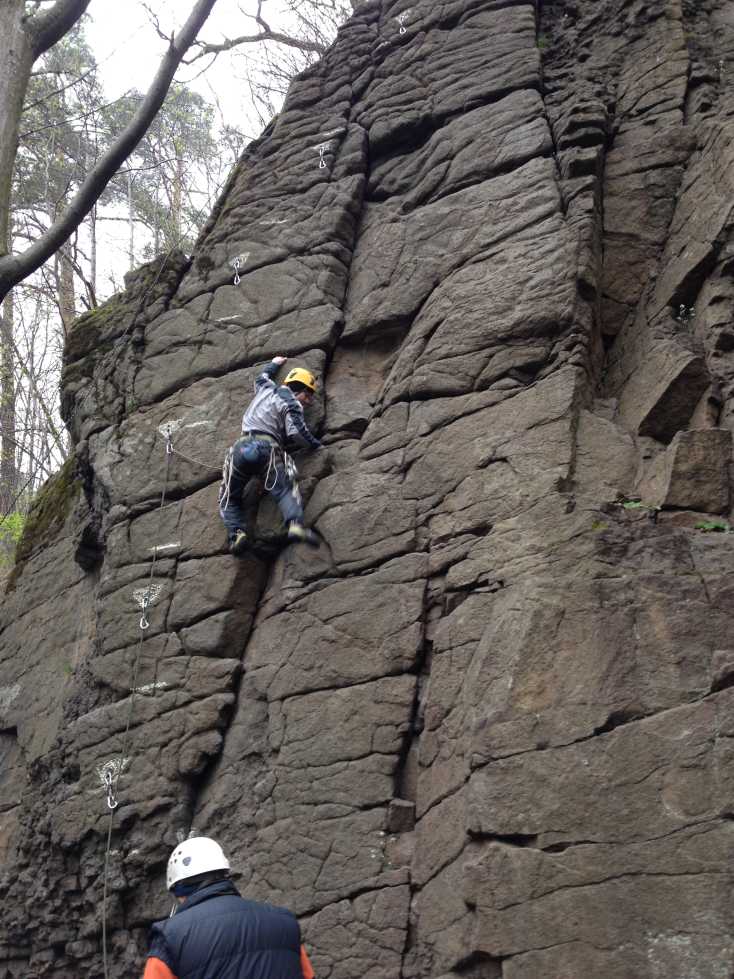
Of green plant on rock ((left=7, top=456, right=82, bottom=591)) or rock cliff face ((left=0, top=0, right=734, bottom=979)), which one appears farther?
green plant on rock ((left=7, top=456, right=82, bottom=591))

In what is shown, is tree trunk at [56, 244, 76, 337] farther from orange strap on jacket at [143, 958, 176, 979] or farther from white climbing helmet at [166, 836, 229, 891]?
orange strap on jacket at [143, 958, 176, 979]

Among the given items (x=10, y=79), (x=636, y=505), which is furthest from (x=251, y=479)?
(x=10, y=79)

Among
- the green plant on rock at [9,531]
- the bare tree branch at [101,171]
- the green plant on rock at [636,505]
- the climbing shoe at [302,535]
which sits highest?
the green plant on rock at [9,531]

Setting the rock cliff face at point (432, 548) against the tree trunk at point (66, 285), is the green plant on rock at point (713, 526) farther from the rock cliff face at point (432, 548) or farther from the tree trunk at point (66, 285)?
the tree trunk at point (66, 285)

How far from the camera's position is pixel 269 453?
8.86 meters

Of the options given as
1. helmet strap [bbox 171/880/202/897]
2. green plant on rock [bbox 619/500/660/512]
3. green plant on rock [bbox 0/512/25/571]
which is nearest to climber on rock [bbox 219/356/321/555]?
green plant on rock [bbox 619/500/660/512]

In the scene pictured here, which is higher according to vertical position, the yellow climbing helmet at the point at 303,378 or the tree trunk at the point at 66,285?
the tree trunk at the point at 66,285

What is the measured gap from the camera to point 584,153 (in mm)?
9383

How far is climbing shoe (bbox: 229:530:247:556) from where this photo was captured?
8.74m

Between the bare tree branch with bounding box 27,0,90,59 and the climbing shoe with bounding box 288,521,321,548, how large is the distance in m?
4.44

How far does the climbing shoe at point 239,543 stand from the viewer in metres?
8.74

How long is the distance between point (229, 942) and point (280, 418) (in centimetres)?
513

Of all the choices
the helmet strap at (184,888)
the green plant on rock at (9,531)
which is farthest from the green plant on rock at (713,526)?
the green plant on rock at (9,531)

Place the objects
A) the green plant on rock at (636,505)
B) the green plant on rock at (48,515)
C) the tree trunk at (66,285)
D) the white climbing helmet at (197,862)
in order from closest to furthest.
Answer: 1. the white climbing helmet at (197,862)
2. the green plant on rock at (636,505)
3. the green plant on rock at (48,515)
4. the tree trunk at (66,285)
